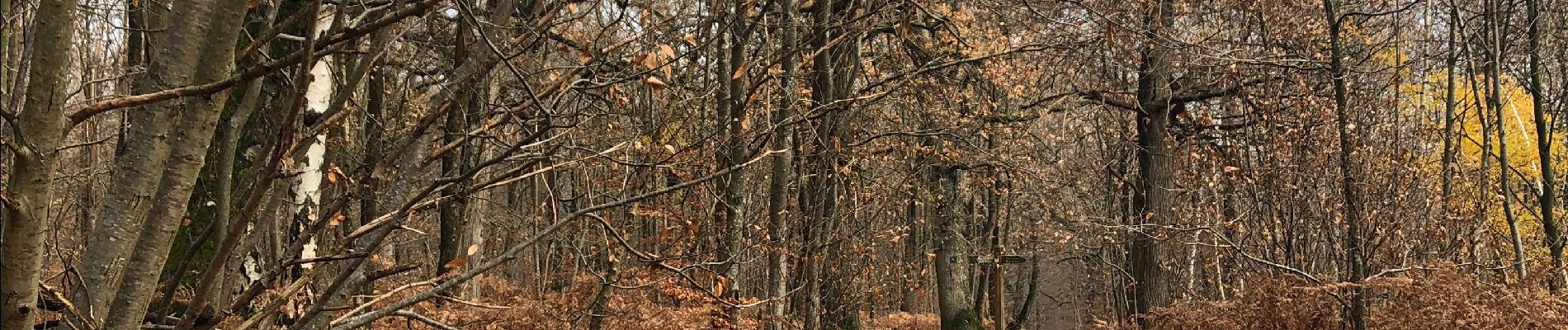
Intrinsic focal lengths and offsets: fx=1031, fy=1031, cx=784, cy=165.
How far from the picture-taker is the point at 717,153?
7.35 meters

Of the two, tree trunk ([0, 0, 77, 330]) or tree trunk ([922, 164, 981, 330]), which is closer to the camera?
tree trunk ([0, 0, 77, 330])

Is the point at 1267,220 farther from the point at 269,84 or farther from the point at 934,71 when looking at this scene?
the point at 269,84

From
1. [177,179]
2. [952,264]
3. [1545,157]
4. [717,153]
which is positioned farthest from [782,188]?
[177,179]

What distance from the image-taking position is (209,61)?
71.5 inches

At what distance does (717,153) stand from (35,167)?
5.82 metres

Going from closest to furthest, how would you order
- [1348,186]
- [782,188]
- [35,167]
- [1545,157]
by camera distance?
[35,167] → [1348,186] → [1545,157] → [782,188]

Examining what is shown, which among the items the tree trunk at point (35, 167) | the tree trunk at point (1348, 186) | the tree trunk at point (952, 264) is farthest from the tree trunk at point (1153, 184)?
the tree trunk at point (35, 167)

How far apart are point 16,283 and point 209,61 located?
1.51ft

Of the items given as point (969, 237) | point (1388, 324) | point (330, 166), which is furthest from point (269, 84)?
point (969, 237)

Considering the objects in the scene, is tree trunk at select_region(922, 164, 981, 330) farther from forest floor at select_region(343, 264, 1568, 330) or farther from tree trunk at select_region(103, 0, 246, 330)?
tree trunk at select_region(103, 0, 246, 330)

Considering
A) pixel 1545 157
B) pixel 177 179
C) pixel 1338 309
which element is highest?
pixel 1545 157

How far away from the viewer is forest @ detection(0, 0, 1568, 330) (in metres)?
1.86

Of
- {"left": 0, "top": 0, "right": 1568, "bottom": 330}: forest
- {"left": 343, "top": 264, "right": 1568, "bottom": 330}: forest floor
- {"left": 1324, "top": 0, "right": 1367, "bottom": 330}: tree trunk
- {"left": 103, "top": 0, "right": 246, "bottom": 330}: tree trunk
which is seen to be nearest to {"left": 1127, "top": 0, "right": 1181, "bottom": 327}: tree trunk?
{"left": 0, "top": 0, "right": 1568, "bottom": 330}: forest

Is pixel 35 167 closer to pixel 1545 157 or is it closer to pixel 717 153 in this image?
pixel 717 153
